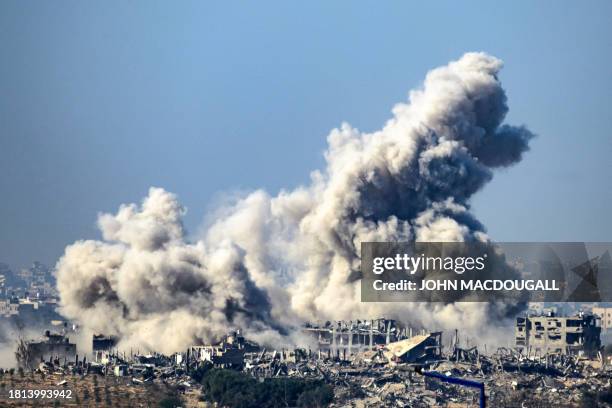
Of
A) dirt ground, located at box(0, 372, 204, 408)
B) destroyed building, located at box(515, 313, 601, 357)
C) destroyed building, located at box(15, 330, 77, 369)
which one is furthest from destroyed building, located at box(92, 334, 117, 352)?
destroyed building, located at box(515, 313, 601, 357)

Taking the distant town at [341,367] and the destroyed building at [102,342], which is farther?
the destroyed building at [102,342]

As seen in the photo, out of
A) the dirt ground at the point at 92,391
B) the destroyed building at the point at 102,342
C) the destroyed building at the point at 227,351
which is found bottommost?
the dirt ground at the point at 92,391

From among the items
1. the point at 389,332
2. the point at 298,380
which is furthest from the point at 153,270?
the point at 298,380

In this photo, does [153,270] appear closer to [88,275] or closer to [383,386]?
[88,275]

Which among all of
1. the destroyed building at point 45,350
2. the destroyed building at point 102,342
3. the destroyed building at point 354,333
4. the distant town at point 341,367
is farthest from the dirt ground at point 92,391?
the destroyed building at point 354,333

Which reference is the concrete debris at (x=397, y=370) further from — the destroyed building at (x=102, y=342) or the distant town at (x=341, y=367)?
the destroyed building at (x=102, y=342)

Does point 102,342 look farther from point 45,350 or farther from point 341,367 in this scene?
point 341,367

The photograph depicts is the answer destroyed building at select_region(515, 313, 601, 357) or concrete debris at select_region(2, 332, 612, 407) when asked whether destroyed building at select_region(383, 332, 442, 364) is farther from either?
destroyed building at select_region(515, 313, 601, 357)

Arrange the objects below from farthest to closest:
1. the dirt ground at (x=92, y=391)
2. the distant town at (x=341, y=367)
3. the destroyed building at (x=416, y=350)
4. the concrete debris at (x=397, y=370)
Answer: the destroyed building at (x=416, y=350), the concrete debris at (x=397, y=370), the distant town at (x=341, y=367), the dirt ground at (x=92, y=391)
